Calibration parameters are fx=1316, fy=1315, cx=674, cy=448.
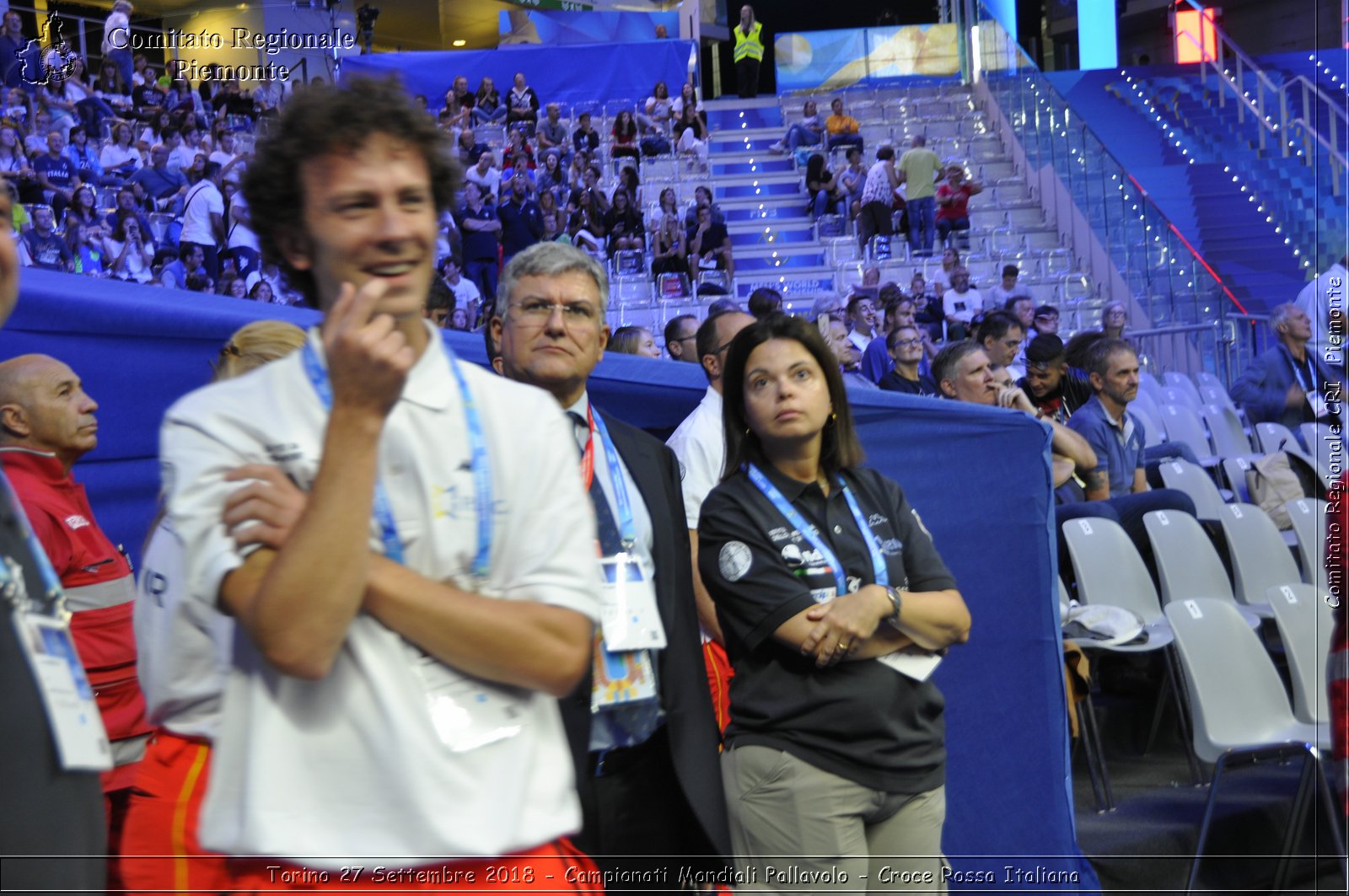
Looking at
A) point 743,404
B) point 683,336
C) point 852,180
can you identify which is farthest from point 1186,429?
point 852,180

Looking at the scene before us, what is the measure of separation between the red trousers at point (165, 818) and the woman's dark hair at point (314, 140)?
0.82 metres

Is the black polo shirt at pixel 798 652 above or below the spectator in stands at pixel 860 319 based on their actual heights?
below

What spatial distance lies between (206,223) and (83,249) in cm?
111

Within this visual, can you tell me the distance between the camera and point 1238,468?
6.47 meters

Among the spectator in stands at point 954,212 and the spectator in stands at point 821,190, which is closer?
the spectator in stands at point 954,212

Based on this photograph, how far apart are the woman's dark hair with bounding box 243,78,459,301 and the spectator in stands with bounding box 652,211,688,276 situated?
509 inches

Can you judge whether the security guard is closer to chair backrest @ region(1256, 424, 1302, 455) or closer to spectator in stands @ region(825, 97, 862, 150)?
spectator in stands @ region(825, 97, 862, 150)

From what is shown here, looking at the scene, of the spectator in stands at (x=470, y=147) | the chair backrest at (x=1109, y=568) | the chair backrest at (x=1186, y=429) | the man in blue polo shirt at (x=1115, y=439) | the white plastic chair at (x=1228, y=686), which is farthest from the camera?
the spectator in stands at (x=470, y=147)

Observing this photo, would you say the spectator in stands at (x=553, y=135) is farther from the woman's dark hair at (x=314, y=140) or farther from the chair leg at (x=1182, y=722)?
the woman's dark hair at (x=314, y=140)

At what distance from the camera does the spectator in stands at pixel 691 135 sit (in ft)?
56.3

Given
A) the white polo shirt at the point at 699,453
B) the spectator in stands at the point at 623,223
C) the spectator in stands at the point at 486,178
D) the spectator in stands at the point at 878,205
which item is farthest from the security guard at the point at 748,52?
the white polo shirt at the point at 699,453

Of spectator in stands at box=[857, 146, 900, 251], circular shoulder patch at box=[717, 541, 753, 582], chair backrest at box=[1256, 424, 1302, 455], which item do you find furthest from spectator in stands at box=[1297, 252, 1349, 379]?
spectator in stands at box=[857, 146, 900, 251]

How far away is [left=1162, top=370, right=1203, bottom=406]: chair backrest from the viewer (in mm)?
8875

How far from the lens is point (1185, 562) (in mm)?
4871
